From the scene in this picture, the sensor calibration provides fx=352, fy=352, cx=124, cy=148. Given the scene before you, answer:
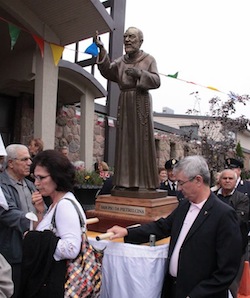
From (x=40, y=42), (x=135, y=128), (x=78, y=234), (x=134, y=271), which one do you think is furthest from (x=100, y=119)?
(x=78, y=234)

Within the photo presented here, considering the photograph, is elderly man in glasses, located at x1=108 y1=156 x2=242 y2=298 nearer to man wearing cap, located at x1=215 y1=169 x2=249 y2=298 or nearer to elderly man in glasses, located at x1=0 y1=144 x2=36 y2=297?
elderly man in glasses, located at x1=0 y1=144 x2=36 y2=297

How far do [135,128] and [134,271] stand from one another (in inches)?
55.5

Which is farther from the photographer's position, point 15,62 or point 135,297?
point 15,62

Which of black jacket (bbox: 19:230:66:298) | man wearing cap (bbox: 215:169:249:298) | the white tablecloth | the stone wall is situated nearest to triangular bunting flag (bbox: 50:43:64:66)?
the stone wall

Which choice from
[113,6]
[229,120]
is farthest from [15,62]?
[229,120]

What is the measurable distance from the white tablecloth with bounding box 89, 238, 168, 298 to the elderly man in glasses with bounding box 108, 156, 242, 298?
0.32 ft

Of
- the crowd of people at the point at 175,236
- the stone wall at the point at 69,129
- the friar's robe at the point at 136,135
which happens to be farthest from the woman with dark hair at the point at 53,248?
the stone wall at the point at 69,129

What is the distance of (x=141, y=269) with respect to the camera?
7.92ft

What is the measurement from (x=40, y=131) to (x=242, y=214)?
385 centimetres

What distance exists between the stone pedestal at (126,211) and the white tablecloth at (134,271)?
0.57 meters

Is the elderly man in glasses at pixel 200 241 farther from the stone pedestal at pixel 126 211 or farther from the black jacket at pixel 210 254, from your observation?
the stone pedestal at pixel 126 211

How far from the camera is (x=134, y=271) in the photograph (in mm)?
2426

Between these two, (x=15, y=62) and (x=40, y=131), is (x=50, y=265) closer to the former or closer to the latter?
(x=40, y=131)

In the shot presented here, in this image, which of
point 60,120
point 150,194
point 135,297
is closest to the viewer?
point 135,297
